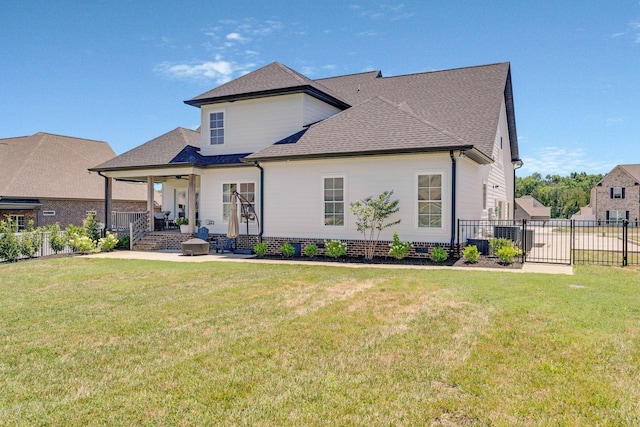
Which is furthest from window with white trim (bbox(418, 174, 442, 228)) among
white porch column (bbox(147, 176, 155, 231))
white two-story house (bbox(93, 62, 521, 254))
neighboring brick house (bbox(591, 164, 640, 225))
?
neighboring brick house (bbox(591, 164, 640, 225))

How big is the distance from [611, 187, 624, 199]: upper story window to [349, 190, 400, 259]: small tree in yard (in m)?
52.8

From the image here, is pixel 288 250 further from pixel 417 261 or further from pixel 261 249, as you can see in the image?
pixel 417 261

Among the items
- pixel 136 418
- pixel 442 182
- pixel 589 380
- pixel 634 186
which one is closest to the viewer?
pixel 136 418

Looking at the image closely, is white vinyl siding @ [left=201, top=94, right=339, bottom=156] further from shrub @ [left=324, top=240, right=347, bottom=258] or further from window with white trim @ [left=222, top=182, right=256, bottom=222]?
shrub @ [left=324, top=240, right=347, bottom=258]

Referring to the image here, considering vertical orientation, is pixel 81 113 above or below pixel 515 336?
above

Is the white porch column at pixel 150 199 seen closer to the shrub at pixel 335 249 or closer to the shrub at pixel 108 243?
the shrub at pixel 108 243

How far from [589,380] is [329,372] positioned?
2.66m

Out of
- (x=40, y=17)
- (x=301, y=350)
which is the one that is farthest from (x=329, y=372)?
(x=40, y=17)

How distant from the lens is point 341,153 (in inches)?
591

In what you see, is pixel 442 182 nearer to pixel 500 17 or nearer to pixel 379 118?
pixel 379 118

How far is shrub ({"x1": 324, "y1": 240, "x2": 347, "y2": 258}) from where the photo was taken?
14.9 meters

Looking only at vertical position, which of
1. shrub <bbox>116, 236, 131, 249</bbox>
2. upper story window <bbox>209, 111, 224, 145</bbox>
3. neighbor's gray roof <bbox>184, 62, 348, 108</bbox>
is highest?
neighbor's gray roof <bbox>184, 62, 348, 108</bbox>

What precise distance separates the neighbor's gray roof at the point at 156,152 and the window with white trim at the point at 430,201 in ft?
36.8

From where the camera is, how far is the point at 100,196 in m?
30.9
